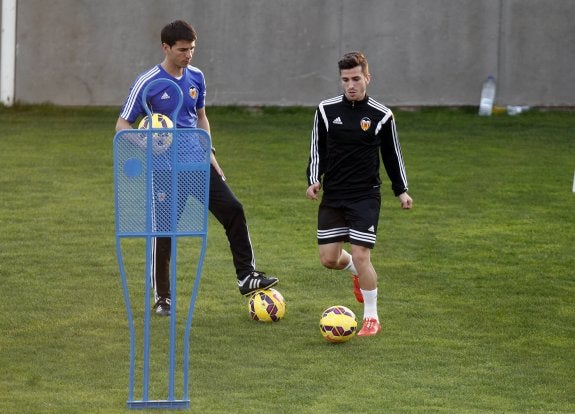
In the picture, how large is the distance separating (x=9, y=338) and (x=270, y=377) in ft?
5.89

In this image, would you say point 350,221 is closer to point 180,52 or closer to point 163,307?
point 163,307

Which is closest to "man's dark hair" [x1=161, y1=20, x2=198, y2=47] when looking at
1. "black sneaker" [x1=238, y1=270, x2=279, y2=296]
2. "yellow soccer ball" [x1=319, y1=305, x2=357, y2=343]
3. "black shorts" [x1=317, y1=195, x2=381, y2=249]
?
"black shorts" [x1=317, y1=195, x2=381, y2=249]

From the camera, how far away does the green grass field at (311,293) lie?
6680 mm

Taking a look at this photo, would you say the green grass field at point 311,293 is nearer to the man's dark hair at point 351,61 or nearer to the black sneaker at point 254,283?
the black sneaker at point 254,283

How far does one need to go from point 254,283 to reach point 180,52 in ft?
5.39

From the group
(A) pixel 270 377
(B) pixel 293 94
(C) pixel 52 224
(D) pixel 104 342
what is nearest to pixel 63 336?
(D) pixel 104 342

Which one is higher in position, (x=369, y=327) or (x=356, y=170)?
(x=356, y=170)

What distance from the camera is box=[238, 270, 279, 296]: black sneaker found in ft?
27.5

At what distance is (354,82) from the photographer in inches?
311

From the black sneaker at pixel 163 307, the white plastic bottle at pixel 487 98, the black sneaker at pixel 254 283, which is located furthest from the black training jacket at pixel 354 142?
the white plastic bottle at pixel 487 98

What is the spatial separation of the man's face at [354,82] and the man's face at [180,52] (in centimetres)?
99

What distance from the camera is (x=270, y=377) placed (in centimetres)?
691

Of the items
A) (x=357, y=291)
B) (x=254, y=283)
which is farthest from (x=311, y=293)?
(x=254, y=283)

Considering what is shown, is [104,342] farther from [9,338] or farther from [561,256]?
[561,256]
